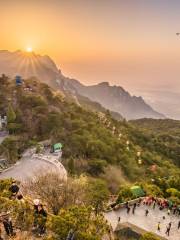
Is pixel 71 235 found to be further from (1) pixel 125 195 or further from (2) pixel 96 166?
(2) pixel 96 166

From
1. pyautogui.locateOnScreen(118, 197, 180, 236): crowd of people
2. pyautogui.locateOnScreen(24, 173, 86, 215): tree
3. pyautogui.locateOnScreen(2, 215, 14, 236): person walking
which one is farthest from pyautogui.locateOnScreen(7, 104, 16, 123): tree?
pyautogui.locateOnScreen(2, 215, 14, 236): person walking

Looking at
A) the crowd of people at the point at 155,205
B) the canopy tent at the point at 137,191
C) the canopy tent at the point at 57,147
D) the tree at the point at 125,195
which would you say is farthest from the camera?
the canopy tent at the point at 57,147

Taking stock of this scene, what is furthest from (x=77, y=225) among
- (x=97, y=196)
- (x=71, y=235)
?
(x=97, y=196)

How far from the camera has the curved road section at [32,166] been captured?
4178 centimetres

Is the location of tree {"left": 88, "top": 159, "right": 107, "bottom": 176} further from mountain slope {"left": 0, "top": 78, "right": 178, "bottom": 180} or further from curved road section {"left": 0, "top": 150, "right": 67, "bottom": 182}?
curved road section {"left": 0, "top": 150, "right": 67, "bottom": 182}

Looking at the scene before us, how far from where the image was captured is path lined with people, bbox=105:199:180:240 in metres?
32.8

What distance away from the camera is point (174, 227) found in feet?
110

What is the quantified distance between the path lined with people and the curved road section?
7.95 metres

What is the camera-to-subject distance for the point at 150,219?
3481cm

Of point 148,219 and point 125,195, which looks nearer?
point 148,219

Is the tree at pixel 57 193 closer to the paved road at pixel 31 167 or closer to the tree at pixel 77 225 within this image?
the tree at pixel 77 225

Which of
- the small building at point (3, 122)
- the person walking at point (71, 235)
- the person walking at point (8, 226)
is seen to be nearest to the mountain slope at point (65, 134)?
the small building at point (3, 122)

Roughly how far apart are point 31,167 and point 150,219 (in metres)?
15.1

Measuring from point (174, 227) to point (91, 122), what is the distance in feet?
116
